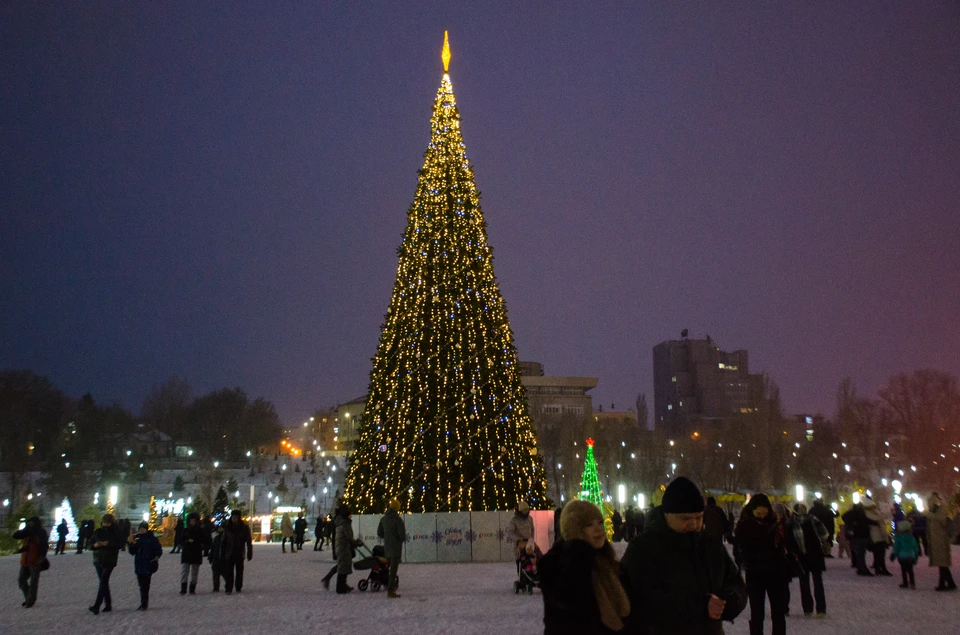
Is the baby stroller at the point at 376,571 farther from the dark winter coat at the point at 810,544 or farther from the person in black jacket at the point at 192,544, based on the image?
the dark winter coat at the point at 810,544

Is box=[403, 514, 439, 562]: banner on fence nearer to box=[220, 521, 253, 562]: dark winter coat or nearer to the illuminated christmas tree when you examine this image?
box=[220, 521, 253, 562]: dark winter coat

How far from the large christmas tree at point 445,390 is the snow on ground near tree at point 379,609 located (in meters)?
5.38

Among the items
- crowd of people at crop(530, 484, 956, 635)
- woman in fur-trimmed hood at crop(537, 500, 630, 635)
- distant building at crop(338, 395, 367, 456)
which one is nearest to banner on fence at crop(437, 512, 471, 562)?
crowd of people at crop(530, 484, 956, 635)

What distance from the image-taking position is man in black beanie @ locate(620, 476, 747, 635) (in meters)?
5.18

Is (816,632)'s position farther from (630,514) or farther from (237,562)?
(630,514)

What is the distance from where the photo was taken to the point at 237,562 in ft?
58.4

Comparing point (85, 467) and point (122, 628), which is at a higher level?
point (85, 467)

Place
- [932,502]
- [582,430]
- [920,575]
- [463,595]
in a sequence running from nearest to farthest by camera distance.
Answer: [463,595] → [932,502] → [920,575] → [582,430]

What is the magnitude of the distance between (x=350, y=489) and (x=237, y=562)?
32.5 feet

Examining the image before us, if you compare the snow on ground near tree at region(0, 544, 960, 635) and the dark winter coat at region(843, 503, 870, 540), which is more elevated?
the dark winter coat at region(843, 503, 870, 540)

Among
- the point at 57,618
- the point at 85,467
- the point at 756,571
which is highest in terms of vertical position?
the point at 85,467

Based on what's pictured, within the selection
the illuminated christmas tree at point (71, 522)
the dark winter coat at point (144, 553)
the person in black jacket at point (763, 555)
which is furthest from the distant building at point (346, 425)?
the person in black jacket at point (763, 555)

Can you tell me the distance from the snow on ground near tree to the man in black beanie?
6.27 meters

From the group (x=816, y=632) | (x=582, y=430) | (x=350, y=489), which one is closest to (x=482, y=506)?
(x=350, y=489)
